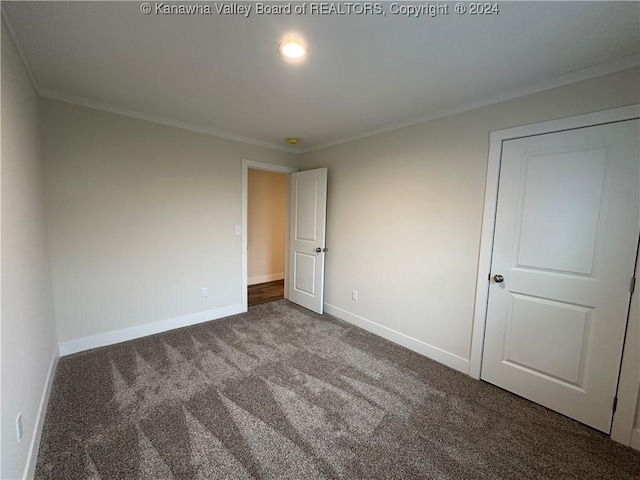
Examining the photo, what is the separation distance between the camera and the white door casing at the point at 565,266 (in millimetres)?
1635

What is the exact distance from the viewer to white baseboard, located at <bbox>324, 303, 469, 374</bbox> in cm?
239

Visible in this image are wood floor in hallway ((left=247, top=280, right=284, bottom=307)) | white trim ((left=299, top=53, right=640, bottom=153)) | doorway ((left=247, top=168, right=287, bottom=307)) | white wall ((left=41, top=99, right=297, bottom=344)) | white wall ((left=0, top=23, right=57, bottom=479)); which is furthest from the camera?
doorway ((left=247, top=168, right=287, bottom=307))

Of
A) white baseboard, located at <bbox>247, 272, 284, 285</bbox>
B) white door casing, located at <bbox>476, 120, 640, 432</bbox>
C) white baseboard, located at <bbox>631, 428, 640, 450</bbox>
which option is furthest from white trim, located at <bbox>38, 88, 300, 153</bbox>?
white baseboard, located at <bbox>631, 428, 640, 450</bbox>

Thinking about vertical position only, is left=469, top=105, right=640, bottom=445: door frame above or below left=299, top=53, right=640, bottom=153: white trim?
below

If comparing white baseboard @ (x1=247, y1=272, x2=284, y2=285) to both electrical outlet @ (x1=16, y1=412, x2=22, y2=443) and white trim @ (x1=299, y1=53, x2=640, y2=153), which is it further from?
electrical outlet @ (x1=16, y1=412, x2=22, y2=443)

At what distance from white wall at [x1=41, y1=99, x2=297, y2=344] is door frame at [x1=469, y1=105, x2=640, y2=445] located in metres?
2.77

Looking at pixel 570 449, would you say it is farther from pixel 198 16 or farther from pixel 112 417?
pixel 198 16

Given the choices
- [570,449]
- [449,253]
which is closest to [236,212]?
[449,253]

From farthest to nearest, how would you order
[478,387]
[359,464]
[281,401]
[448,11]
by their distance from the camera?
[478,387]
[281,401]
[359,464]
[448,11]

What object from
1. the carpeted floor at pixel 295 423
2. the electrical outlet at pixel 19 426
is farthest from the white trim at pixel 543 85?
the electrical outlet at pixel 19 426

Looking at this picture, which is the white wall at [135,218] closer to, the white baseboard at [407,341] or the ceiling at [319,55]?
the ceiling at [319,55]

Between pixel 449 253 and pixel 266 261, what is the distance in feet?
12.4

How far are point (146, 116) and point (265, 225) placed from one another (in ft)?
9.43

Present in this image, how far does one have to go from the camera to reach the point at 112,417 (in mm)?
1721
